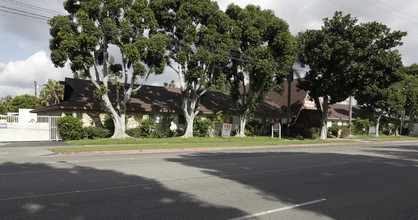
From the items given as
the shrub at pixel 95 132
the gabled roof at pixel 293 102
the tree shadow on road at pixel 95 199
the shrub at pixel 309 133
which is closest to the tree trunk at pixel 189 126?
the shrub at pixel 95 132

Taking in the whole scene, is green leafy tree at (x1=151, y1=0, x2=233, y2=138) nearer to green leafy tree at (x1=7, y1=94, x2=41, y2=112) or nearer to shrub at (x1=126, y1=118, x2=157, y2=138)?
shrub at (x1=126, y1=118, x2=157, y2=138)

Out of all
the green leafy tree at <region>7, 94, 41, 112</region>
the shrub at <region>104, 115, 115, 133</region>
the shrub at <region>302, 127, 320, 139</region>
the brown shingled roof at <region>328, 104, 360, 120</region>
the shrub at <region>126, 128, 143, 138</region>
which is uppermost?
the green leafy tree at <region>7, 94, 41, 112</region>

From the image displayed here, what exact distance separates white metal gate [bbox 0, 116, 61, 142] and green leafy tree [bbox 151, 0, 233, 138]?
35.4 ft

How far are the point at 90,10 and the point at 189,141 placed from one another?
12105mm

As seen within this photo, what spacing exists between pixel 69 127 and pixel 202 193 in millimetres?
18612

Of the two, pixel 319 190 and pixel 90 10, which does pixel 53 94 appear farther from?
pixel 319 190

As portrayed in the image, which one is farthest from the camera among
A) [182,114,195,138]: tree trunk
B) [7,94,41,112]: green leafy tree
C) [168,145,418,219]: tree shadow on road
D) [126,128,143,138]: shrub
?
[7,94,41,112]: green leafy tree

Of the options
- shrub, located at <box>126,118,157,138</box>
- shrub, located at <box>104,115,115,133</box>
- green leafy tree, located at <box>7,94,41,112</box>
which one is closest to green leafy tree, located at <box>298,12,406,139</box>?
shrub, located at <box>126,118,157,138</box>

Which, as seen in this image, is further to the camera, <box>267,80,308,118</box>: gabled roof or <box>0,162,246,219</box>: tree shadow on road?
<box>267,80,308,118</box>: gabled roof

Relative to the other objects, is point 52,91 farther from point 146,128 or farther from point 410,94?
point 410,94

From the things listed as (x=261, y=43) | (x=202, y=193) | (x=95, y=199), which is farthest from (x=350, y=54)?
(x=95, y=199)

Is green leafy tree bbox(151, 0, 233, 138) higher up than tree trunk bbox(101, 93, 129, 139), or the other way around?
green leafy tree bbox(151, 0, 233, 138)

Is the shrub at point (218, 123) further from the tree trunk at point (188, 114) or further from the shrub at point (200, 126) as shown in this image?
the tree trunk at point (188, 114)

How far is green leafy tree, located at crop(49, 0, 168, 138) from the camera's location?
64.0 feet
